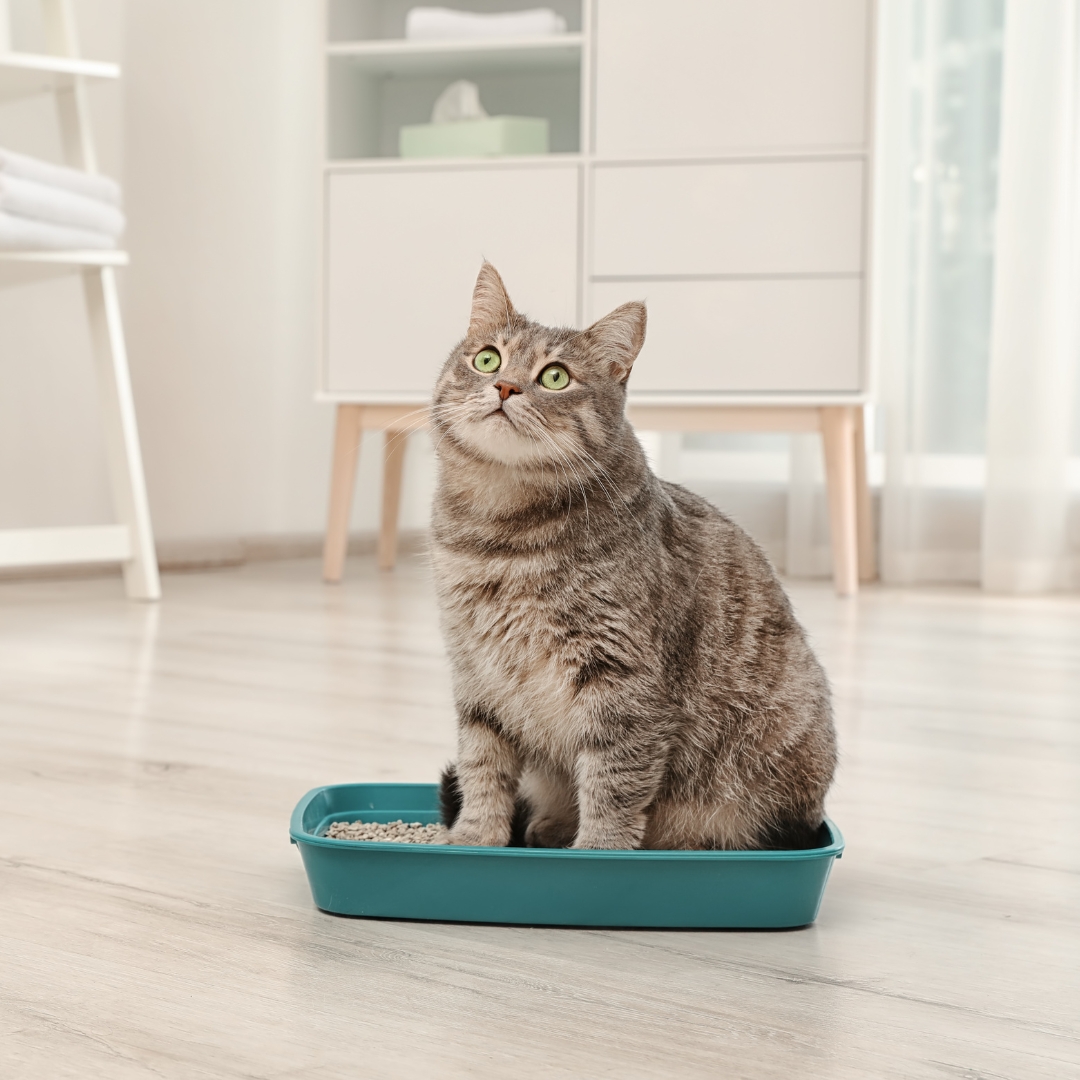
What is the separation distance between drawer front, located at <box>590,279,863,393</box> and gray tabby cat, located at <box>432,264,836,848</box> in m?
1.93

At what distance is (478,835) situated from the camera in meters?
1.04

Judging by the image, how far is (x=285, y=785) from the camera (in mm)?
1377

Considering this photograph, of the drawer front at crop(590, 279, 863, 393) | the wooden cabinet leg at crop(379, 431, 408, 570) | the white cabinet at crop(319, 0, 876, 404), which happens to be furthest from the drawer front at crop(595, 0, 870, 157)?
the wooden cabinet leg at crop(379, 431, 408, 570)

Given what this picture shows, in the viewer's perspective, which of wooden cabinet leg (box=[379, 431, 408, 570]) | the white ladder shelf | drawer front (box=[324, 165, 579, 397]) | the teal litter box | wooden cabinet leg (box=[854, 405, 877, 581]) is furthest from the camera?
wooden cabinet leg (box=[379, 431, 408, 570])

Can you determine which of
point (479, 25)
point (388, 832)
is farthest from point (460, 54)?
point (388, 832)

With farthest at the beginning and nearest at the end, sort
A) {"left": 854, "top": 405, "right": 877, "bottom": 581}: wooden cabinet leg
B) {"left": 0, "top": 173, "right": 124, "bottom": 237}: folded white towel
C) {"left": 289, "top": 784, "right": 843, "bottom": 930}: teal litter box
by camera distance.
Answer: {"left": 854, "top": 405, "right": 877, "bottom": 581}: wooden cabinet leg → {"left": 0, "top": 173, "right": 124, "bottom": 237}: folded white towel → {"left": 289, "top": 784, "right": 843, "bottom": 930}: teal litter box

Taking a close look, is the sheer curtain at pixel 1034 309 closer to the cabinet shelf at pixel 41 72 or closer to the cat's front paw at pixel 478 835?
the cabinet shelf at pixel 41 72

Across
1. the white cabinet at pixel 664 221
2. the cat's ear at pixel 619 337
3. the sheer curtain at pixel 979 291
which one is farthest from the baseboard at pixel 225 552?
the cat's ear at pixel 619 337

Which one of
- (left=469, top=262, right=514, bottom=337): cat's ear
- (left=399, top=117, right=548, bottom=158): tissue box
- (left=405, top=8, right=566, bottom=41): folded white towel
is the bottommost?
(left=469, top=262, right=514, bottom=337): cat's ear

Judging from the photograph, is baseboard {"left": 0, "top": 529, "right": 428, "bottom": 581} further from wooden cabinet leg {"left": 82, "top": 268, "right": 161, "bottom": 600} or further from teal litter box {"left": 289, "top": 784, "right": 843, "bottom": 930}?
teal litter box {"left": 289, "top": 784, "right": 843, "bottom": 930}

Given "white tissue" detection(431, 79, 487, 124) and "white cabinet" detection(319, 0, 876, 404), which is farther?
"white tissue" detection(431, 79, 487, 124)

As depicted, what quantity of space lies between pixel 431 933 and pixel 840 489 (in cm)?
219

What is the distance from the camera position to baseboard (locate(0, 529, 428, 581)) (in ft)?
10.5

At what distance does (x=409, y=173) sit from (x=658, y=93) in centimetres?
56
